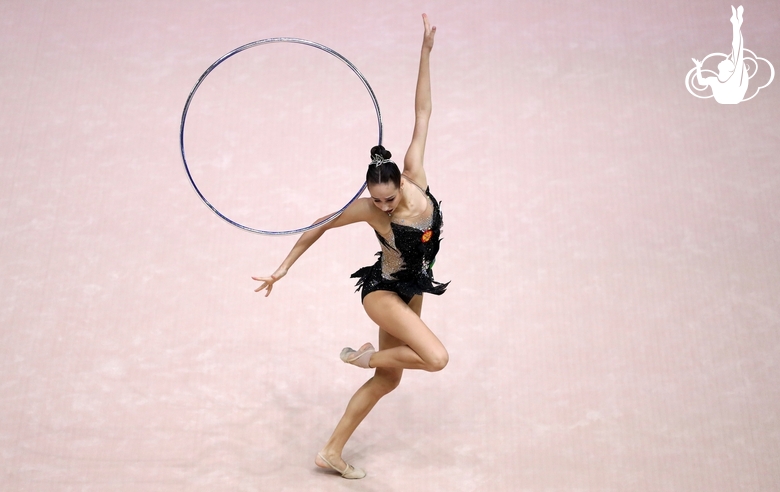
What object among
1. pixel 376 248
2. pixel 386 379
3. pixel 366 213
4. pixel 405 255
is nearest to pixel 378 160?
pixel 366 213

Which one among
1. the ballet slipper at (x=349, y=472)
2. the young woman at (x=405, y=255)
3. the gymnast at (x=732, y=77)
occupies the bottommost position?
the ballet slipper at (x=349, y=472)

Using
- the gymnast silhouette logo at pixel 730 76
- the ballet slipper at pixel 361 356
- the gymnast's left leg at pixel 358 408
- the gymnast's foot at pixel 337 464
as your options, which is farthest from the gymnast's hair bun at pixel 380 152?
the gymnast silhouette logo at pixel 730 76

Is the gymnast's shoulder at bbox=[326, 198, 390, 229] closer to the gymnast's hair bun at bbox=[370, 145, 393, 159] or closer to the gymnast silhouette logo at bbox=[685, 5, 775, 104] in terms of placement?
A: the gymnast's hair bun at bbox=[370, 145, 393, 159]

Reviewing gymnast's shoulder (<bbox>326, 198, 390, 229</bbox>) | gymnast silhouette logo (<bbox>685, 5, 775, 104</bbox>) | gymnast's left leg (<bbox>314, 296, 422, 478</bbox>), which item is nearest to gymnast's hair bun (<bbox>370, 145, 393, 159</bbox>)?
gymnast's shoulder (<bbox>326, 198, 390, 229</bbox>)

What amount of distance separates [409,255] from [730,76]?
3317 mm

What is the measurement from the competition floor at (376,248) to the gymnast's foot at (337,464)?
7cm

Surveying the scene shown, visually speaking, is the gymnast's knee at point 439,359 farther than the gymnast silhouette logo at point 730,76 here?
No

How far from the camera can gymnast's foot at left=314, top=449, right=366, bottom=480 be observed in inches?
125

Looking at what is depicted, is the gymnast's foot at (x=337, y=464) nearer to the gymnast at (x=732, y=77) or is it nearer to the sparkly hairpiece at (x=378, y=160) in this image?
the sparkly hairpiece at (x=378, y=160)

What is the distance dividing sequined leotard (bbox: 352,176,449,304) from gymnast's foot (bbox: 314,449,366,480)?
0.65 metres

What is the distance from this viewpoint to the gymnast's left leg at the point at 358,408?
3.14 m

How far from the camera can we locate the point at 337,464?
3164 mm

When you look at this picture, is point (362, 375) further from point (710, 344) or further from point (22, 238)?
point (22, 238)

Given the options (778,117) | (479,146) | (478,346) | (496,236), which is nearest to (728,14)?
(778,117)
